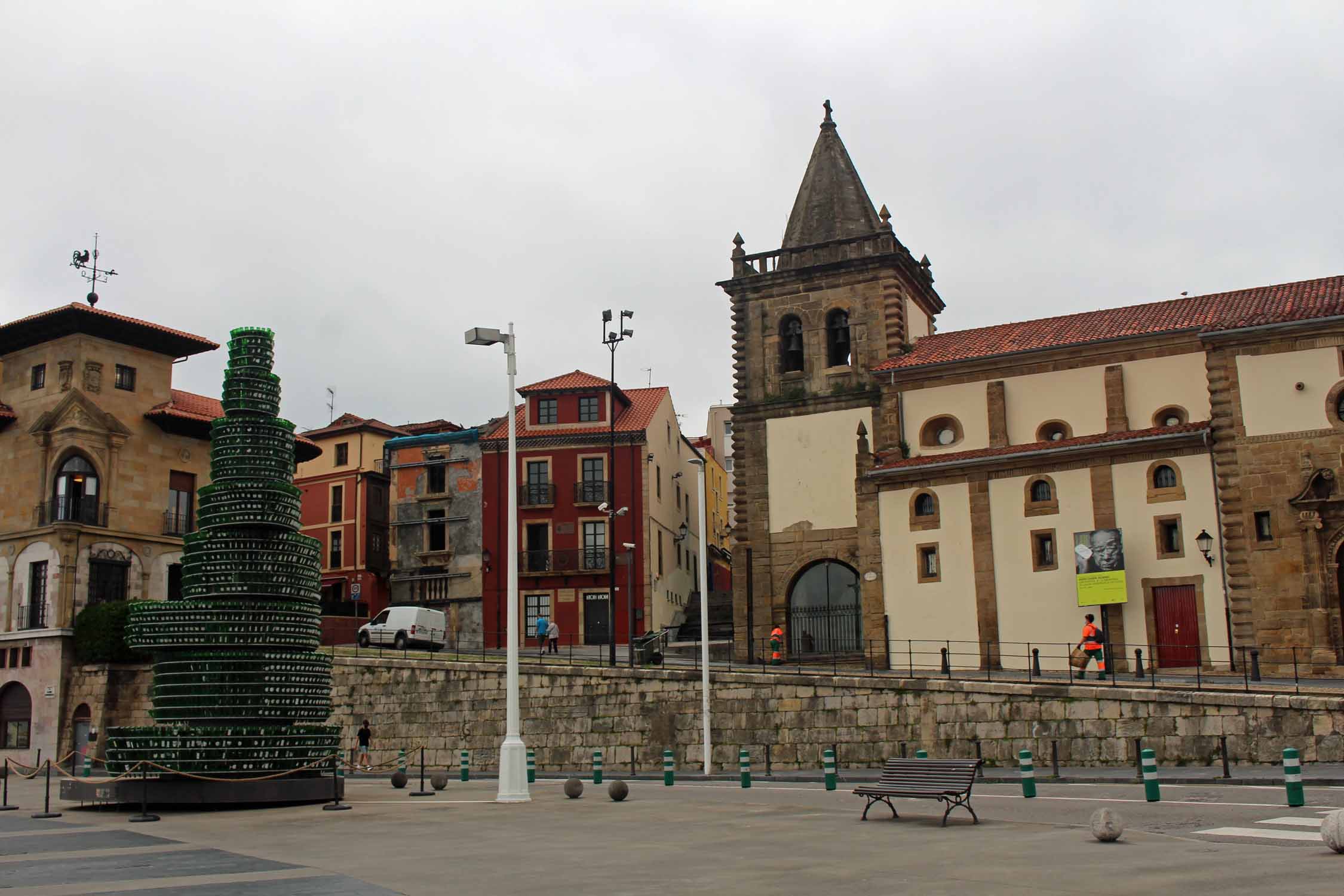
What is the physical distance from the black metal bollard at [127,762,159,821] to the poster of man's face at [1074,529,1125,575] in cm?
2487

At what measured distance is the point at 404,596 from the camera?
55812 millimetres

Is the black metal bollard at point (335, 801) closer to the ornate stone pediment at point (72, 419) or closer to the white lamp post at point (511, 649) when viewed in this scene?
the white lamp post at point (511, 649)

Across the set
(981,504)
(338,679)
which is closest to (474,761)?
(338,679)

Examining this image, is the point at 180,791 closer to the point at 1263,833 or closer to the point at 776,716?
the point at 776,716

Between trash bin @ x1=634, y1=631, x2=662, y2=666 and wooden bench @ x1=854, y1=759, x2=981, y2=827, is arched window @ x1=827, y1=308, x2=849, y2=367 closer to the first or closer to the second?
trash bin @ x1=634, y1=631, x2=662, y2=666

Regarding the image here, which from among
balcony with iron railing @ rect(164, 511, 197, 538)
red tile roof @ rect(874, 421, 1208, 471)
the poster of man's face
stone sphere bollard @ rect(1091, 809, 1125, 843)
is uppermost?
red tile roof @ rect(874, 421, 1208, 471)

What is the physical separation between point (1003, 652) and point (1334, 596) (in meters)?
8.96

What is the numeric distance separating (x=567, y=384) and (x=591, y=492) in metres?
5.34

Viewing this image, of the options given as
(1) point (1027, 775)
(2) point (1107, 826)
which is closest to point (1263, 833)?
(2) point (1107, 826)

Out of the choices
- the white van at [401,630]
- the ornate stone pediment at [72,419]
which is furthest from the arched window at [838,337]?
the ornate stone pediment at [72,419]

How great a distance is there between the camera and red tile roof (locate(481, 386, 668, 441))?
54656 millimetres

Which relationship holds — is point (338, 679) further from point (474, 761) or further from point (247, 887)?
point (247, 887)

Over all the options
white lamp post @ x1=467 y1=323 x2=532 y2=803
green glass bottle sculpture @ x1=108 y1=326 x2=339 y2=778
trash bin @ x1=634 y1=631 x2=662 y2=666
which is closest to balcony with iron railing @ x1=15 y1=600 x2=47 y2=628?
trash bin @ x1=634 y1=631 x2=662 y2=666

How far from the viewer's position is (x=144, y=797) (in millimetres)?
20438
